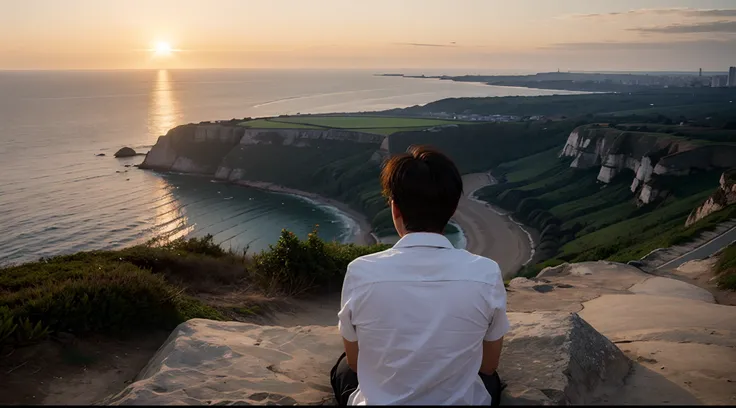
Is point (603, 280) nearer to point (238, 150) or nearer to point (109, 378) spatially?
point (109, 378)

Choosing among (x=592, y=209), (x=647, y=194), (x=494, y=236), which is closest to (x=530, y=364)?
(x=494, y=236)

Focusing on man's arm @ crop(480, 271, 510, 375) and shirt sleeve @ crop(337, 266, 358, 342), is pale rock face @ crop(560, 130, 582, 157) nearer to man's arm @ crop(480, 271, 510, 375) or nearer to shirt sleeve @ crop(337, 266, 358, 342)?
man's arm @ crop(480, 271, 510, 375)

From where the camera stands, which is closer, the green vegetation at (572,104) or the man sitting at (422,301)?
the man sitting at (422,301)

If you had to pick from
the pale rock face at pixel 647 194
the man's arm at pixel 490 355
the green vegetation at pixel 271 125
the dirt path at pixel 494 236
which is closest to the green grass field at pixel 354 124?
the green vegetation at pixel 271 125

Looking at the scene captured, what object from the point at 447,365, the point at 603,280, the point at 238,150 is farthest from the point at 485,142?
the point at 447,365

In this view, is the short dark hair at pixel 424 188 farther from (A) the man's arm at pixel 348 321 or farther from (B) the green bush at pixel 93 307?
(B) the green bush at pixel 93 307
